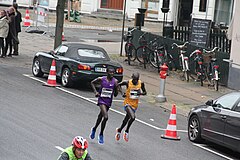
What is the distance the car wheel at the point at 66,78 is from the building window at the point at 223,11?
762 inches

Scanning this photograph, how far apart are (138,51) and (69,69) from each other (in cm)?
779

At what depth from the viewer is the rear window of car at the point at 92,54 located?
20.7 m

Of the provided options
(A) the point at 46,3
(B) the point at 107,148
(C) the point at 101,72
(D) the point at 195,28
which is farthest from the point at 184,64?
(A) the point at 46,3

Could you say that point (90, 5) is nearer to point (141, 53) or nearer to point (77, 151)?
point (141, 53)

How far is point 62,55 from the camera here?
21156 millimetres

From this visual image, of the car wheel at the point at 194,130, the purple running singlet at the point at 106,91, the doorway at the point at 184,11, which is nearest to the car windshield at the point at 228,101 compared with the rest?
the car wheel at the point at 194,130

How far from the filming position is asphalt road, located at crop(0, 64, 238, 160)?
1264cm

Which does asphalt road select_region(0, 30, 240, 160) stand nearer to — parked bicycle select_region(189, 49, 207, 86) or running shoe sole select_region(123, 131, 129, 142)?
running shoe sole select_region(123, 131, 129, 142)

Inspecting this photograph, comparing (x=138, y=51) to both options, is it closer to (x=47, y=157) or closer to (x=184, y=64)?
(x=184, y=64)

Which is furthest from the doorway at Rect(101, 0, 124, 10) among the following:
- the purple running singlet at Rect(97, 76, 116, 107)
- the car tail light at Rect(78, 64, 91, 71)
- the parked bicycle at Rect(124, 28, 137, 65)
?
the purple running singlet at Rect(97, 76, 116, 107)

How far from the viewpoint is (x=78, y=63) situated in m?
20.2

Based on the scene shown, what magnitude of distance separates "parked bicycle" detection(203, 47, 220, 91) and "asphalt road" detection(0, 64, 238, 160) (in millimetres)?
3560

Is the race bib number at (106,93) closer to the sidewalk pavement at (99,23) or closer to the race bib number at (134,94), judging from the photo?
the race bib number at (134,94)

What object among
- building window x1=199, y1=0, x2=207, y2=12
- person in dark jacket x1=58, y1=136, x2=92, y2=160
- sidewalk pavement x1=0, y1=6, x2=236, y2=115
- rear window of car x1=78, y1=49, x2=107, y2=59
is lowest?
sidewalk pavement x1=0, y1=6, x2=236, y2=115
